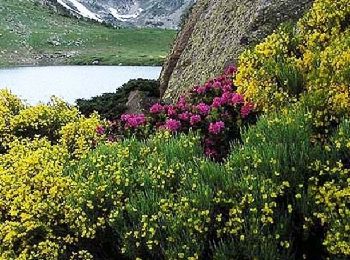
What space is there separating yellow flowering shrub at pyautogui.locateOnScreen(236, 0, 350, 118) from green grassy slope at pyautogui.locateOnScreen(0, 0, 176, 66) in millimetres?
115261

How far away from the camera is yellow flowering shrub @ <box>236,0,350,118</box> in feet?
27.8

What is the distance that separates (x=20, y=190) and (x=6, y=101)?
8307 millimetres

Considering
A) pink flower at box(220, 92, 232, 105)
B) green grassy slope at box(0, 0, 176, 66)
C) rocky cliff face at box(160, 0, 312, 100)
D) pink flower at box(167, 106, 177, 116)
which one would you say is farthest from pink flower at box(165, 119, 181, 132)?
green grassy slope at box(0, 0, 176, 66)

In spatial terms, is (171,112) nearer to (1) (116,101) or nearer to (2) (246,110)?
(2) (246,110)

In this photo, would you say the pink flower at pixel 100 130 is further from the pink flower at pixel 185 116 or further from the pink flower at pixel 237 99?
the pink flower at pixel 237 99

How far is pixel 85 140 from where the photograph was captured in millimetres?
12930

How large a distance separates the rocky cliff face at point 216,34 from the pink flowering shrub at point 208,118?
2732mm

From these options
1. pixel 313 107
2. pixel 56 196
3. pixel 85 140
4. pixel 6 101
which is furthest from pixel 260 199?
pixel 6 101

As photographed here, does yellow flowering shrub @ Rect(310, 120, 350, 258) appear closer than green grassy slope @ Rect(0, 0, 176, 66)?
Yes

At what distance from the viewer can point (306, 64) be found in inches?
391

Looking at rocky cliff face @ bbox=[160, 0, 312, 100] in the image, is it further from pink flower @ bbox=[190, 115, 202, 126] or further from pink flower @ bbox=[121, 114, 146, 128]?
pink flower @ bbox=[190, 115, 202, 126]

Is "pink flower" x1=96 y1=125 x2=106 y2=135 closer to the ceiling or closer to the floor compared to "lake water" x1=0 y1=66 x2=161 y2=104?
closer to the ceiling

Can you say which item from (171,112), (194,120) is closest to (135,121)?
(171,112)

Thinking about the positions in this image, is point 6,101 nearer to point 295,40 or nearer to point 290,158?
point 295,40
